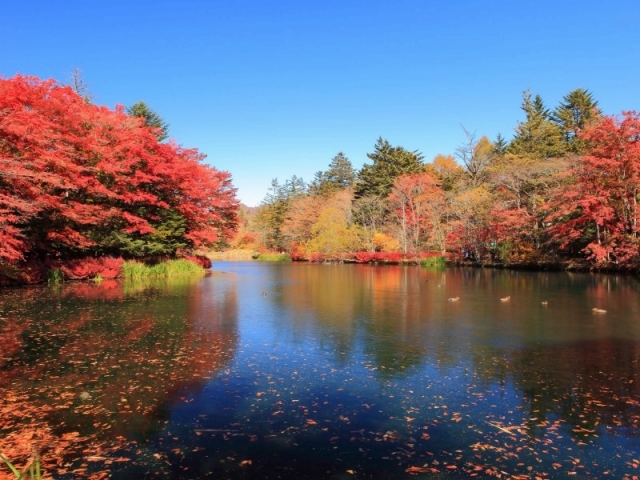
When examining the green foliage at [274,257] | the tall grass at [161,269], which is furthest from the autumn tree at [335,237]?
the tall grass at [161,269]

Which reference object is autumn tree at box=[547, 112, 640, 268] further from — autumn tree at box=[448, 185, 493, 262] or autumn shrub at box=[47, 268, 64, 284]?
autumn shrub at box=[47, 268, 64, 284]

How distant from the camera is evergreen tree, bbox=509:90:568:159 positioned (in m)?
44.6

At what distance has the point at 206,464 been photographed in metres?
3.90

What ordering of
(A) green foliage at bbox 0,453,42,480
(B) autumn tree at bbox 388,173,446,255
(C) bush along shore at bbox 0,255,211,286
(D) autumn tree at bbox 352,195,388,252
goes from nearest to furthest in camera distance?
(A) green foliage at bbox 0,453,42,480, (C) bush along shore at bbox 0,255,211,286, (B) autumn tree at bbox 388,173,446,255, (D) autumn tree at bbox 352,195,388,252

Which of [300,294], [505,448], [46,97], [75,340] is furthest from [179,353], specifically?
[46,97]

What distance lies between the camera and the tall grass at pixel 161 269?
23.2 metres

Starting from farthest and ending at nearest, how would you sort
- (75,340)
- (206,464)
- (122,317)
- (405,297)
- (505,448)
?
(405,297), (122,317), (75,340), (505,448), (206,464)

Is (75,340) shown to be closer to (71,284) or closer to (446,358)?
(446,358)

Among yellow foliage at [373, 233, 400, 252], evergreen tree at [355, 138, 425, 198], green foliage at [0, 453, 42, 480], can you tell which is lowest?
green foliage at [0, 453, 42, 480]

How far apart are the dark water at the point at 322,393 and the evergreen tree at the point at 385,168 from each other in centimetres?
4198

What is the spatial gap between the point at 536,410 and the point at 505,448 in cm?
128

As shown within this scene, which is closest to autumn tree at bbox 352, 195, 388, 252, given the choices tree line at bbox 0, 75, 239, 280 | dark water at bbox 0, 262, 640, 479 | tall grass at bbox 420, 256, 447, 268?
tall grass at bbox 420, 256, 447, 268

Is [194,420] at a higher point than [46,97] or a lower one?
lower

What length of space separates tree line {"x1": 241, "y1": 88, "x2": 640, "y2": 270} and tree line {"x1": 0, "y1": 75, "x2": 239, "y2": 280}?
21804 mm
